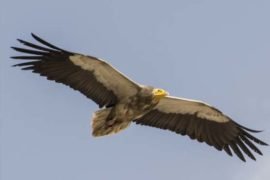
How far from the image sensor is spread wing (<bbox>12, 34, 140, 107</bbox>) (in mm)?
23969

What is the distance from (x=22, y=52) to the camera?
78.2 ft

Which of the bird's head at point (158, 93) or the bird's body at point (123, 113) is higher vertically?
the bird's head at point (158, 93)

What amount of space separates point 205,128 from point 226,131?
57cm

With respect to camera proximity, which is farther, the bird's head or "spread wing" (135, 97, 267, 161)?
"spread wing" (135, 97, 267, 161)

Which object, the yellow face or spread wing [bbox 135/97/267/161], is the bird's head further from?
spread wing [bbox 135/97/267/161]

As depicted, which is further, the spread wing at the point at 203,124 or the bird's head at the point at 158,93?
the spread wing at the point at 203,124

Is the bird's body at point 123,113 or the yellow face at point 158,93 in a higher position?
the yellow face at point 158,93

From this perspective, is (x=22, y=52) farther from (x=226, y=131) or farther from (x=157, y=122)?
(x=226, y=131)

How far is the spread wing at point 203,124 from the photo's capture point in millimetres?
25266

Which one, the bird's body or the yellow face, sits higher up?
the yellow face

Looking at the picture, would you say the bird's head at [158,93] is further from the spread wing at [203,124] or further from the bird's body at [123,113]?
the spread wing at [203,124]

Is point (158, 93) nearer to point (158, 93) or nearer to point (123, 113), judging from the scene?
point (158, 93)

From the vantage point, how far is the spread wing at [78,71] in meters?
24.0

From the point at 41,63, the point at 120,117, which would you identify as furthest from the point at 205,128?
the point at 41,63
